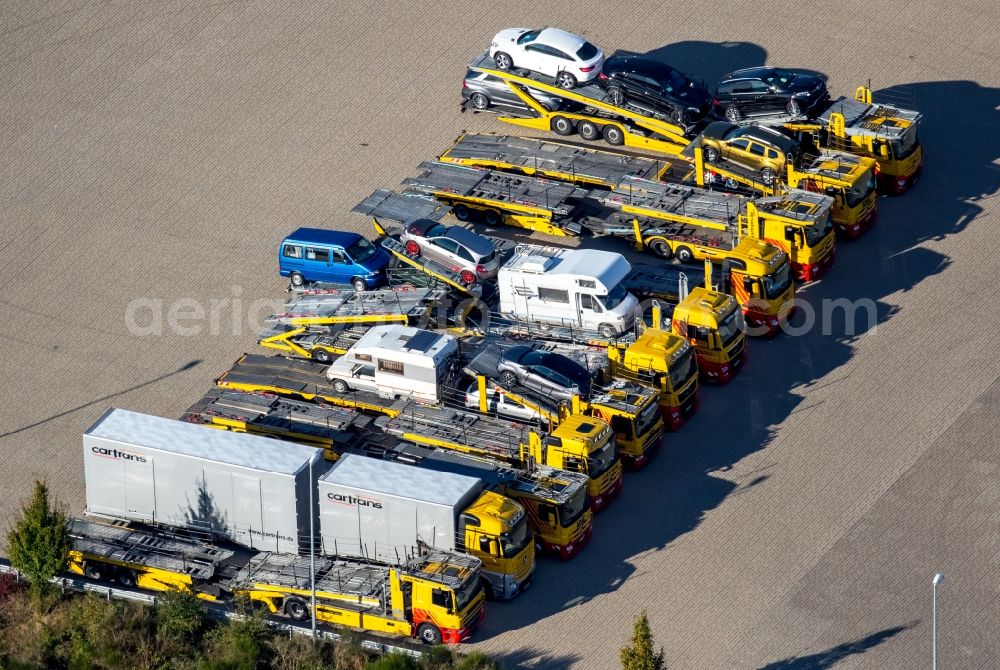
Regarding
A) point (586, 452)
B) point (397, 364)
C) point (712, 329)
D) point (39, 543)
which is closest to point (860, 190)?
point (712, 329)

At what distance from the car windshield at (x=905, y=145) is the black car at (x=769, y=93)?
297 cm

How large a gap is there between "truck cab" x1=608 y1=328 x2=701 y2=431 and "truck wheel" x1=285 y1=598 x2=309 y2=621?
957 cm

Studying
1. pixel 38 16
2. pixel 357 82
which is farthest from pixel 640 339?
pixel 38 16

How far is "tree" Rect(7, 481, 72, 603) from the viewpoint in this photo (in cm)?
4069

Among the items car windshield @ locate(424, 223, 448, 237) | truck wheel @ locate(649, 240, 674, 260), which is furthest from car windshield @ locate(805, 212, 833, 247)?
car windshield @ locate(424, 223, 448, 237)

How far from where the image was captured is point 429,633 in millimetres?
39500

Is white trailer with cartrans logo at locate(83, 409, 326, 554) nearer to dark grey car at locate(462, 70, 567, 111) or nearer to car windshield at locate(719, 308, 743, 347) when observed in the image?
car windshield at locate(719, 308, 743, 347)

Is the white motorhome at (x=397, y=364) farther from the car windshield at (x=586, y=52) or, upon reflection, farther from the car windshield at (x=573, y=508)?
the car windshield at (x=586, y=52)

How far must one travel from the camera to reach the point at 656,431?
44281 millimetres

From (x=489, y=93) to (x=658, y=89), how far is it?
5.34 metres

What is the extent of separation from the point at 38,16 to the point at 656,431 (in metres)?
29.1

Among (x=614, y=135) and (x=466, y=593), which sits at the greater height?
(x=614, y=135)

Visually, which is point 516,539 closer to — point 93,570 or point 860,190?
point 93,570

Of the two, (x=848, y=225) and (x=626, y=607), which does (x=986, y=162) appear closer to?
(x=848, y=225)
